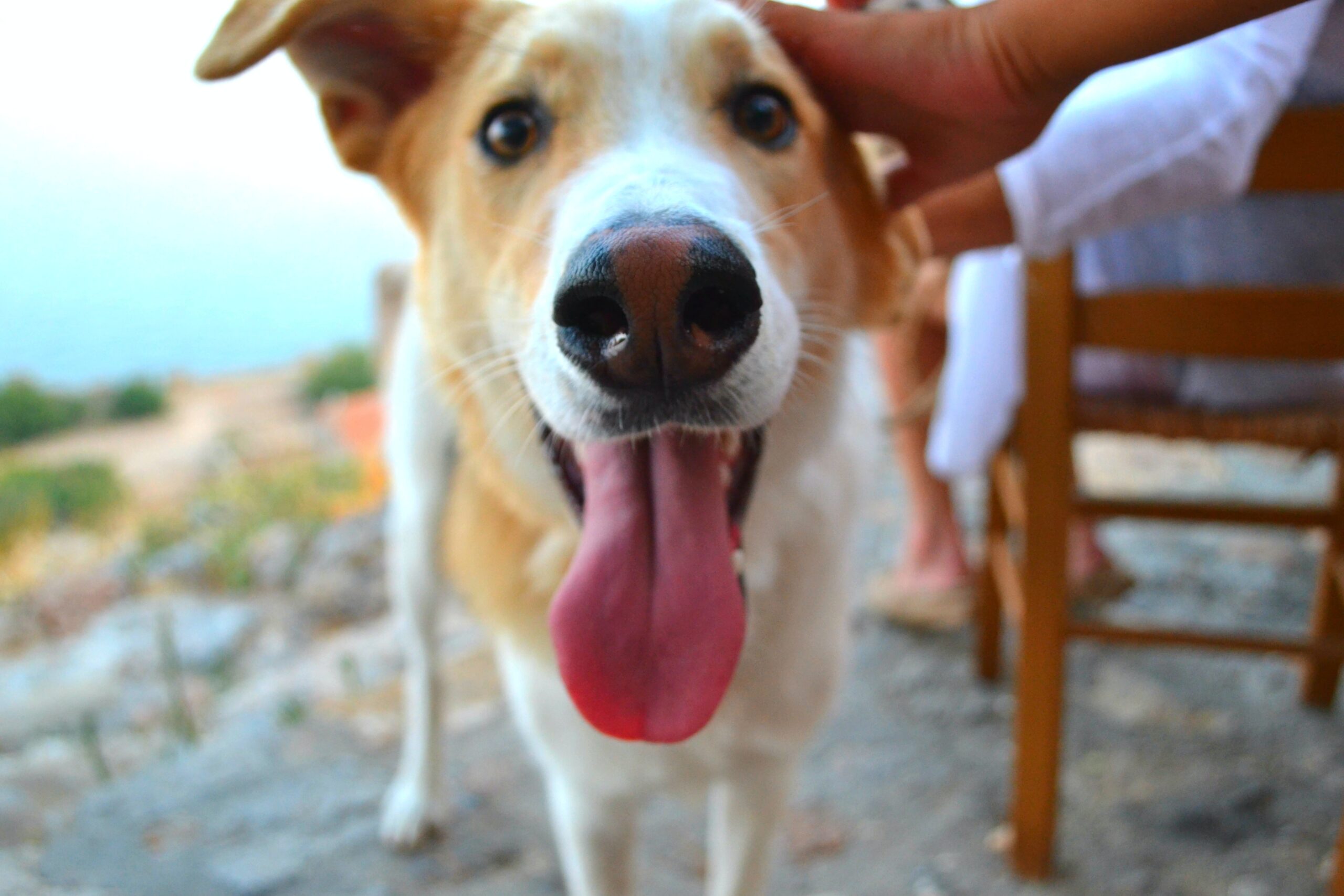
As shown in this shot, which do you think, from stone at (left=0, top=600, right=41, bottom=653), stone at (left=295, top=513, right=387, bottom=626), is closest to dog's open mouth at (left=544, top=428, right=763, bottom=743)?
stone at (left=295, top=513, right=387, bottom=626)

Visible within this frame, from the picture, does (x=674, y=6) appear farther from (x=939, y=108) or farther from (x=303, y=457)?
(x=303, y=457)

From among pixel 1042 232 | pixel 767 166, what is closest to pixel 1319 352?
pixel 1042 232

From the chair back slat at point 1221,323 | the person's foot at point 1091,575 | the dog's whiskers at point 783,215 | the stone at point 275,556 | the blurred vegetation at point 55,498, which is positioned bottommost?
the stone at point 275,556

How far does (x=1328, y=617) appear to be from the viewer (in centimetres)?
207

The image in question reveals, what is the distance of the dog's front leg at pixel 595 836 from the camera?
1338 millimetres

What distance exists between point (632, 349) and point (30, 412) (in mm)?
3241

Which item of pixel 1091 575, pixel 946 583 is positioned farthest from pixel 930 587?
pixel 1091 575

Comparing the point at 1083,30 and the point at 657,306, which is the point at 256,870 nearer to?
the point at 657,306

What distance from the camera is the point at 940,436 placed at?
1.97 m

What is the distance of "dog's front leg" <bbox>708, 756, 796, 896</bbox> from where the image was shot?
4.50ft

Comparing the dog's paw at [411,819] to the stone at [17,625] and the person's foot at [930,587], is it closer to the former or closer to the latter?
the person's foot at [930,587]

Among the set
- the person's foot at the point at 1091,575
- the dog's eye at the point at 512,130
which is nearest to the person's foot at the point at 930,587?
the person's foot at the point at 1091,575

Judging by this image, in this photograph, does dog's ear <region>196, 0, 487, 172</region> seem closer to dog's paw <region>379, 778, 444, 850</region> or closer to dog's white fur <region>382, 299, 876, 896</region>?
dog's white fur <region>382, 299, 876, 896</region>

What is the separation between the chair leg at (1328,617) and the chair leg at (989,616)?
693 millimetres
